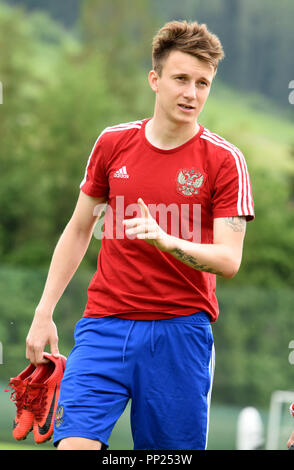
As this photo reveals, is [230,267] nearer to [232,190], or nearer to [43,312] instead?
[232,190]

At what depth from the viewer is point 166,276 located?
3.64m

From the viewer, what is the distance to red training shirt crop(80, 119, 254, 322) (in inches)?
142

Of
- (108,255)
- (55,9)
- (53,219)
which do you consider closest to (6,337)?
(108,255)

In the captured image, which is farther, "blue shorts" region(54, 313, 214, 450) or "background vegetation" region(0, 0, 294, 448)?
"background vegetation" region(0, 0, 294, 448)

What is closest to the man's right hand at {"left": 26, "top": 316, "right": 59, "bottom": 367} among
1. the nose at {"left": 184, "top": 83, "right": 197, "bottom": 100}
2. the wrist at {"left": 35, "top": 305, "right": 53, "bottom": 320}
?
the wrist at {"left": 35, "top": 305, "right": 53, "bottom": 320}

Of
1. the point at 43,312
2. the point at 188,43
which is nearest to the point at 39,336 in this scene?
the point at 43,312

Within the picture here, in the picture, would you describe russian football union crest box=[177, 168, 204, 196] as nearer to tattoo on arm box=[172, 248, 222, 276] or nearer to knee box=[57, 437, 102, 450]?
tattoo on arm box=[172, 248, 222, 276]

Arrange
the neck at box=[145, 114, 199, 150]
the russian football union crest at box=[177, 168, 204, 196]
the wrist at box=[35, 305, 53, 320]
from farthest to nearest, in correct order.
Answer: the wrist at box=[35, 305, 53, 320]
the neck at box=[145, 114, 199, 150]
the russian football union crest at box=[177, 168, 204, 196]

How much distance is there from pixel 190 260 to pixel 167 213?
1.02ft

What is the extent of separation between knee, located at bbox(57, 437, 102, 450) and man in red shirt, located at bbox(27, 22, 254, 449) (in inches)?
2.2

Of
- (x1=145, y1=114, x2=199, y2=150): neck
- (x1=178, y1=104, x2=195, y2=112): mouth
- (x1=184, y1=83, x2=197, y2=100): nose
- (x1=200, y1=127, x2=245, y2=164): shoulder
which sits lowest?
(x1=200, y1=127, x2=245, y2=164): shoulder

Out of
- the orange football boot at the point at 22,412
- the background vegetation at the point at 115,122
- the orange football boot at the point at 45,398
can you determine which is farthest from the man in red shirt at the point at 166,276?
the background vegetation at the point at 115,122

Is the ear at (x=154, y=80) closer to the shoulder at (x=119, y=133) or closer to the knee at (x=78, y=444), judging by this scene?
the shoulder at (x=119, y=133)

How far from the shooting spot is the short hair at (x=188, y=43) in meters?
3.65
